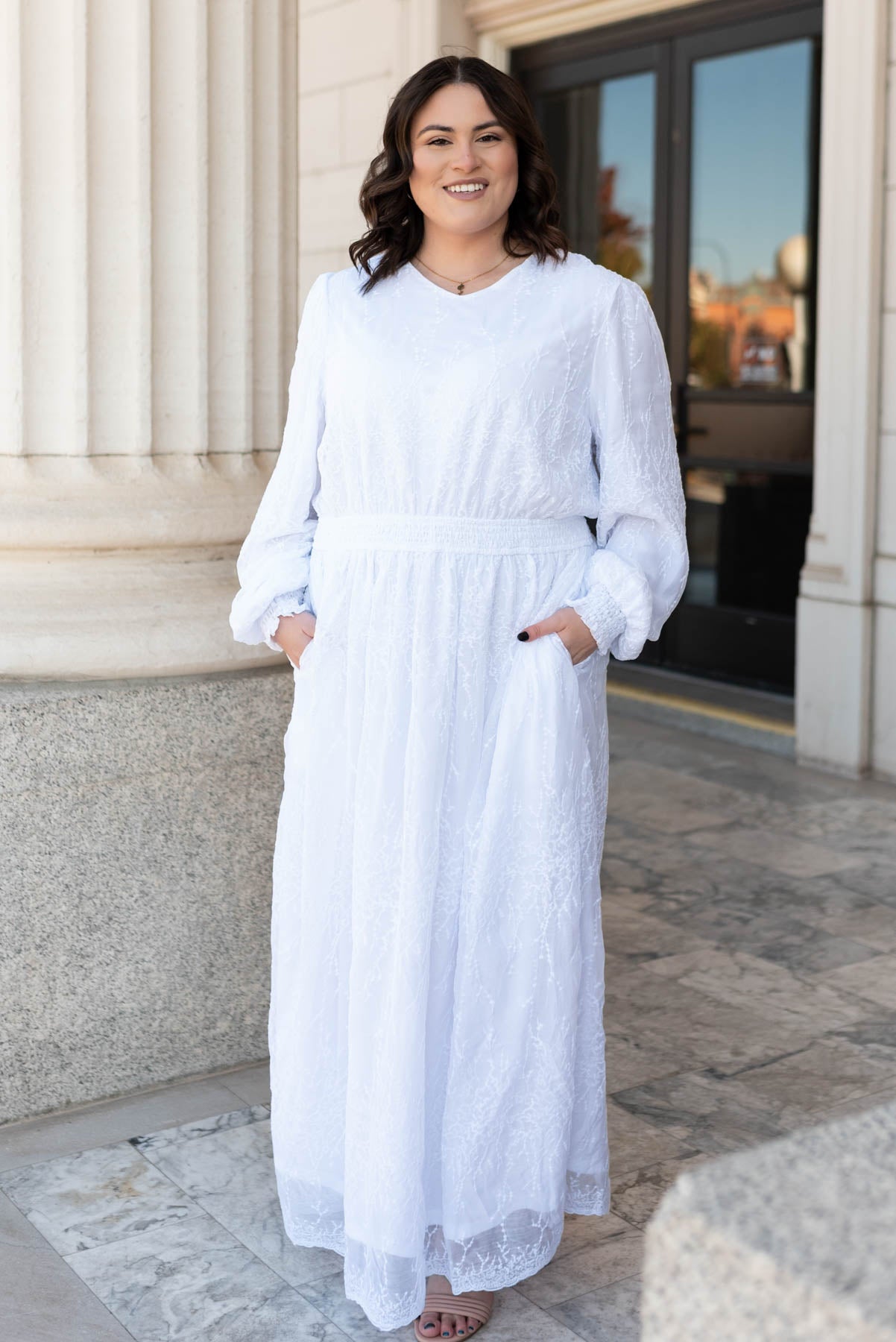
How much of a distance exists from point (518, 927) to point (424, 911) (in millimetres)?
144

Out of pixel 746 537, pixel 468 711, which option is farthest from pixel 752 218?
pixel 468 711

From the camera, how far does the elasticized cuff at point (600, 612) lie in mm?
2445

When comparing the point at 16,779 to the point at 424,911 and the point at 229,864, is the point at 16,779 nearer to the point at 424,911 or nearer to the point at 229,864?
the point at 229,864

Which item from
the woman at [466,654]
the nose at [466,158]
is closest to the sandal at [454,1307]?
the woman at [466,654]

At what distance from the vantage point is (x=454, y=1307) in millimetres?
2500

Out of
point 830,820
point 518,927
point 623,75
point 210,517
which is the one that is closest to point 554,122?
point 623,75

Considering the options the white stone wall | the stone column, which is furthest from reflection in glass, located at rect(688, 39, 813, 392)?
the white stone wall

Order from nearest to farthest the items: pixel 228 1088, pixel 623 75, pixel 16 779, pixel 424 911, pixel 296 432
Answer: pixel 424 911 < pixel 296 432 < pixel 16 779 < pixel 228 1088 < pixel 623 75

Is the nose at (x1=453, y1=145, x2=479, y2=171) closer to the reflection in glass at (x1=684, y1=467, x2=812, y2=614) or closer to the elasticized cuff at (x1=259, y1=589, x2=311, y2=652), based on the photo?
the elasticized cuff at (x1=259, y1=589, x2=311, y2=652)

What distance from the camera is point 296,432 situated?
2580mm

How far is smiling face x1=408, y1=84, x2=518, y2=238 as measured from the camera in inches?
93.8

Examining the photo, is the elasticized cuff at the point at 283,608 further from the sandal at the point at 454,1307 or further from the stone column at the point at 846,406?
the stone column at the point at 846,406

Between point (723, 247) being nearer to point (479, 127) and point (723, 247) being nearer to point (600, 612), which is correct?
point (479, 127)

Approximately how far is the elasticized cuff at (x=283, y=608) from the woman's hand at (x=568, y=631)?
378 mm
